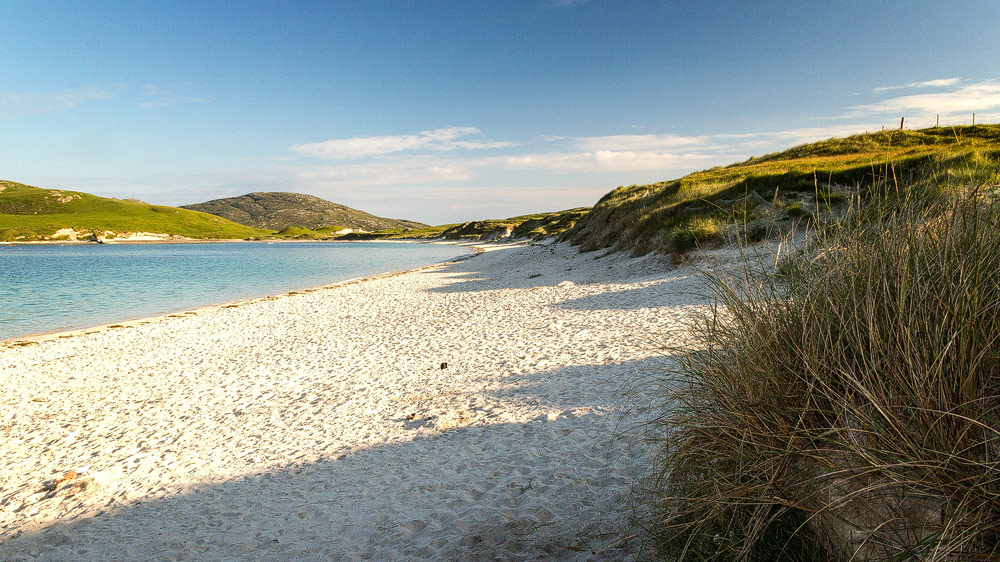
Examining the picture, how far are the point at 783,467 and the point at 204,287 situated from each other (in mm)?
31178

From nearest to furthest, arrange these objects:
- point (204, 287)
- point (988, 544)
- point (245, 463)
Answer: point (988, 544), point (245, 463), point (204, 287)

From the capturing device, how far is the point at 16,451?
6379 mm

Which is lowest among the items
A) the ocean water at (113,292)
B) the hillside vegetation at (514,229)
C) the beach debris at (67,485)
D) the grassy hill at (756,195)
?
→ the beach debris at (67,485)

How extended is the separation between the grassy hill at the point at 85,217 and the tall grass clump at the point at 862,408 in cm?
13854

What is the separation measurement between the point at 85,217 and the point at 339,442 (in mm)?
158826

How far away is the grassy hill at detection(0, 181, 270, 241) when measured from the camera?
108 meters

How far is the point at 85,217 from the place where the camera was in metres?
124

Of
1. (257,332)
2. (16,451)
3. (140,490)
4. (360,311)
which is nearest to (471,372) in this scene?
(140,490)

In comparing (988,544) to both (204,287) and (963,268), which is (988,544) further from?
(204,287)

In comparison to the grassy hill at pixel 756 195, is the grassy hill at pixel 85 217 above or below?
above

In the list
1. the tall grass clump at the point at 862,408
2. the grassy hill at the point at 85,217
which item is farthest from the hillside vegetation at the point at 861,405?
the grassy hill at the point at 85,217

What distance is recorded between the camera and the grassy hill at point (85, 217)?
108 metres

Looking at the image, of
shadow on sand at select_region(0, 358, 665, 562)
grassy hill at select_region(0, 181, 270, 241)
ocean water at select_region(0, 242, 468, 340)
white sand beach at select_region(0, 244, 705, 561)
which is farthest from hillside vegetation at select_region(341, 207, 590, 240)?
grassy hill at select_region(0, 181, 270, 241)

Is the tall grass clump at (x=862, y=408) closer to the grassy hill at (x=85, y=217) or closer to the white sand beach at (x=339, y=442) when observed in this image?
the white sand beach at (x=339, y=442)
